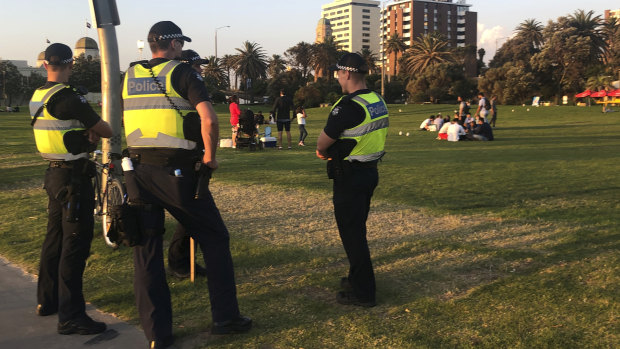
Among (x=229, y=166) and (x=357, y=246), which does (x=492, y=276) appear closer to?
(x=357, y=246)

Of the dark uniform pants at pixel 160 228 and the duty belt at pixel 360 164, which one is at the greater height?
the duty belt at pixel 360 164

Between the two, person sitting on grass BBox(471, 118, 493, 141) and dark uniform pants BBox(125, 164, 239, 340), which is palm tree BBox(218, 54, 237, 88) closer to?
person sitting on grass BBox(471, 118, 493, 141)

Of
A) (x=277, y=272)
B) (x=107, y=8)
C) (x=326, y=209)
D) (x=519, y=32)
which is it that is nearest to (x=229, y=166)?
(x=326, y=209)

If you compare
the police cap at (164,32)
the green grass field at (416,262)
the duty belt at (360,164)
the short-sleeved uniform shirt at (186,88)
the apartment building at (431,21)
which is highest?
the apartment building at (431,21)

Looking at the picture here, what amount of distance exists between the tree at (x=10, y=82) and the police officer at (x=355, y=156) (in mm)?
100527

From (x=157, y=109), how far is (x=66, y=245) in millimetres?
1280

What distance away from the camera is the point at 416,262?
5246mm

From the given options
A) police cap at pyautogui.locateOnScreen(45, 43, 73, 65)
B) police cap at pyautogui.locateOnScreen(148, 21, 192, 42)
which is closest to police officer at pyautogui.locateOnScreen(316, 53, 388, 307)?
police cap at pyautogui.locateOnScreen(148, 21, 192, 42)

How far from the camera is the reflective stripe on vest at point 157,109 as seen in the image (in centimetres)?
353

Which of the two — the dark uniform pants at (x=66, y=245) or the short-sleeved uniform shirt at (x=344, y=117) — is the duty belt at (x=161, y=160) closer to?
the dark uniform pants at (x=66, y=245)

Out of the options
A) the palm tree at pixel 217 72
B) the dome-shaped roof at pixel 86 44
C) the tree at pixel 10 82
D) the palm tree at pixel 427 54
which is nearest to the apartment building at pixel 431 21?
the palm tree at pixel 427 54

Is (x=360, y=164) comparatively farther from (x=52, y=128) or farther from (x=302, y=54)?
(x=302, y=54)

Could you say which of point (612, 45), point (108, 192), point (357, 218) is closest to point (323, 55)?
point (612, 45)

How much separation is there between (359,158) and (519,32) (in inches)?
4215
